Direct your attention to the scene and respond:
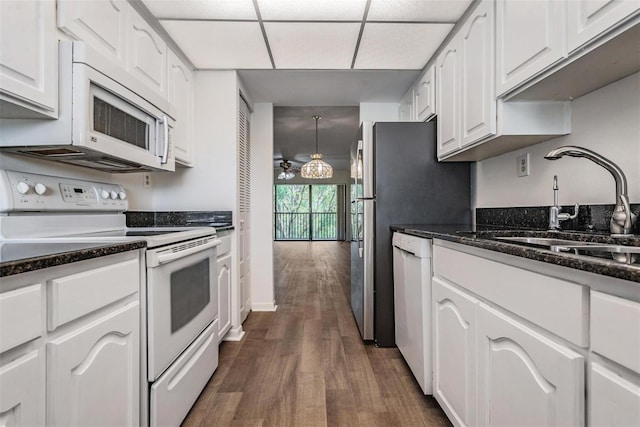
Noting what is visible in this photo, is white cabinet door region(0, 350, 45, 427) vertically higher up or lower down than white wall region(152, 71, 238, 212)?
lower down

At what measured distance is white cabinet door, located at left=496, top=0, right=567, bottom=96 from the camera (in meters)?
1.18

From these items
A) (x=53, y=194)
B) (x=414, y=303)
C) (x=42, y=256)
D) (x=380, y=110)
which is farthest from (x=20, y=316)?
(x=380, y=110)

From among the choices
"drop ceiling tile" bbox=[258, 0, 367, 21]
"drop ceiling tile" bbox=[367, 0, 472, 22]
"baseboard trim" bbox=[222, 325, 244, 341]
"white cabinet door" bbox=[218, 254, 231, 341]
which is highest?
"drop ceiling tile" bbox=[367, 0, 472, 22]

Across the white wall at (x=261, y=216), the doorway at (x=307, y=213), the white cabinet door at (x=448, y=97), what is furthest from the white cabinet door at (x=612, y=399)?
the doorway at (x=307, y=213)

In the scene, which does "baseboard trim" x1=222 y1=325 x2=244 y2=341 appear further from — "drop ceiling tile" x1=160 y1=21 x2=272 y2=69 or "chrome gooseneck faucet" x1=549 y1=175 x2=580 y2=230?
"chrome gooseneck faucet" x1=549 y1=175 x2=580 y2=230

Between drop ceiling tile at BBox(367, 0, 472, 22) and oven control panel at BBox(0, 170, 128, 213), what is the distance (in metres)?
1.85

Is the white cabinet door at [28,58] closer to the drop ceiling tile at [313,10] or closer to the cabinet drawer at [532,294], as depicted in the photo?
the drop ceiling tile at [313,10]

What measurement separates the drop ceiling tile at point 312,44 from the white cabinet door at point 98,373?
1.77 meters

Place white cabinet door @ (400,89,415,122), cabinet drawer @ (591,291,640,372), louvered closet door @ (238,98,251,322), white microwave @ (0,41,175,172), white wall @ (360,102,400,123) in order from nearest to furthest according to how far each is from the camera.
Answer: cabinet drawer @ (591,291,640,372), white microwave @ (0,41,175,172), louvered closet door @ (238,98,251,322), white cabinet door @ (400,89,415,122), white wall @ (360,102,400,123)

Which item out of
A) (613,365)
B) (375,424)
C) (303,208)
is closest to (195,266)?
(375,424)

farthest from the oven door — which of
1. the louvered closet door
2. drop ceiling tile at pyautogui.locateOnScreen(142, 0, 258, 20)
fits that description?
Result: drop ceiling tile at pyautogui.locateOnScreen(142, 0, 258, 20)

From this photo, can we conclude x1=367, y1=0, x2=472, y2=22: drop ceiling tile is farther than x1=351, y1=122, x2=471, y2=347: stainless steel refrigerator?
No

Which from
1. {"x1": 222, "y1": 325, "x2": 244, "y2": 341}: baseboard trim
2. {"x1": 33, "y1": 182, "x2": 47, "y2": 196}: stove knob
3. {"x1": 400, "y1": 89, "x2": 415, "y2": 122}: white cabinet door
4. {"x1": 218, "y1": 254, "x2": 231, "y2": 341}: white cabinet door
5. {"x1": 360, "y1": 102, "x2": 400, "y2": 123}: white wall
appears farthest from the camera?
{"x1": 360, "y1": 102, "x2": 400, "y2": 123}: white wall

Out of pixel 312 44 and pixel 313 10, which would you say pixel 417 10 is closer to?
pixel 313 10
